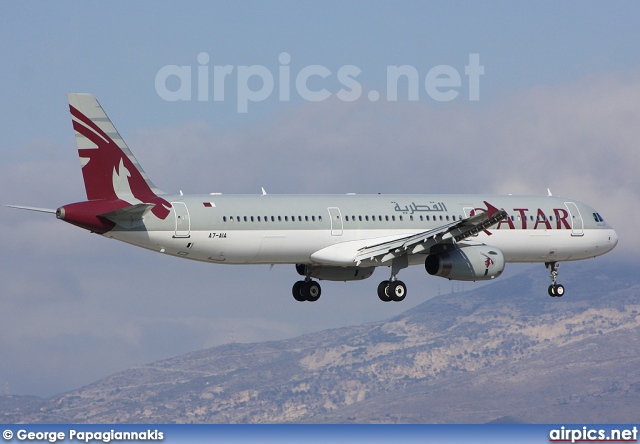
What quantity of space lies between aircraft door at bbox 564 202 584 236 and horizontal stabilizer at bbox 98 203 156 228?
26383mm

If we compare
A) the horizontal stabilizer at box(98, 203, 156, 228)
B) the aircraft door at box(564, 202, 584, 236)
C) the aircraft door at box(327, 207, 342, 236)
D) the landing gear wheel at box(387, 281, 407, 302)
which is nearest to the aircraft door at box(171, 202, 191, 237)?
the horizontal stabilizer at box(98, 203, 156, 228)

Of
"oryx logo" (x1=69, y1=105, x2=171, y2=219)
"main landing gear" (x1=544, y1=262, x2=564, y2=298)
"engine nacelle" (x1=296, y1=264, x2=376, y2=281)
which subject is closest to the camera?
"oryx logo" (x1=69, y1=105, x2=171, y2=219)

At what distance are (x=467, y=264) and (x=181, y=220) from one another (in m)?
15.7

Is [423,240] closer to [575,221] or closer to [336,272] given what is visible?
[336,272]

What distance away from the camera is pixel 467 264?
6706 centimetres

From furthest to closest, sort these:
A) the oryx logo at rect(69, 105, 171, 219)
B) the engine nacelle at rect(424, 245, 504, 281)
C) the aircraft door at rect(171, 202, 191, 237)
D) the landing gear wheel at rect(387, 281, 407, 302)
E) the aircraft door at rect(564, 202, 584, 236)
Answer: the aircraft door at rect(564, 202, 584, 236) < the landing gear wheel at rect(387, 281, 407, 302) < the engine nacelle at rect(424, 245, 504, 281) < the aircraft door at rect(171, 202, 191, 237) < the oryx logo at rect(69, 105, 171, 219)

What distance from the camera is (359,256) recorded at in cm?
6712

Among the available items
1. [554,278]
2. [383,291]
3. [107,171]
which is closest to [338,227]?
[383,291]

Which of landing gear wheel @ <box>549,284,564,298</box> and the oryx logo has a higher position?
the oryx logo

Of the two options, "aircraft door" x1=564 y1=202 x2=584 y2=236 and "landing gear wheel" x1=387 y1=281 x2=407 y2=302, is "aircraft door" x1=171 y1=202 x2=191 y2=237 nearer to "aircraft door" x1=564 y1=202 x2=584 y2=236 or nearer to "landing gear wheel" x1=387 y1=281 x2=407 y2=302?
"landing gear wheel" x1=387 y1=281 x2=407 y2=302

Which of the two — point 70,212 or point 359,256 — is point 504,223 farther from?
point 70,212

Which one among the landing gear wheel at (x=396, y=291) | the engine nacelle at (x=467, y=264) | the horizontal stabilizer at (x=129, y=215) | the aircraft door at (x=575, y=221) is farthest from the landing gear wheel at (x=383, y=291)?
the horizontal stabilizer at (x=129, y=215)

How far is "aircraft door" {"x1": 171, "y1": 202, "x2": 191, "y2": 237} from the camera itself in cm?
6191

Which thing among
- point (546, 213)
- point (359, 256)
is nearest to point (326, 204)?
point (359, 256)
